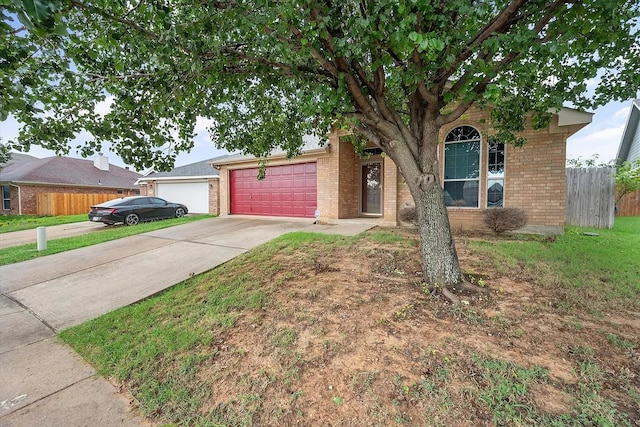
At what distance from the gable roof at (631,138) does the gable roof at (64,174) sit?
3733 centimetres

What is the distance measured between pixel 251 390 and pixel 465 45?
172 inches

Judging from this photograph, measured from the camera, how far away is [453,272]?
160 inches

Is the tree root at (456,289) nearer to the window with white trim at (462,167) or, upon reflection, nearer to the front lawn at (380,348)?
the front lawn at (380,348)

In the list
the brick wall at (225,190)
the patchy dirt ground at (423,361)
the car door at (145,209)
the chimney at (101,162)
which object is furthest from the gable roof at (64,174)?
the patchy dirt ground at (423,361)

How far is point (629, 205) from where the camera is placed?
44.7 ft

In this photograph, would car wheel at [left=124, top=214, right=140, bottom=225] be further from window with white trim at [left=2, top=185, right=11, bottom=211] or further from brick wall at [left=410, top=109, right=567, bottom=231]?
window with white trim at [left=2, top=185, right=11, bottom=211]

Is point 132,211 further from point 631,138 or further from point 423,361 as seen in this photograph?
point 631,138

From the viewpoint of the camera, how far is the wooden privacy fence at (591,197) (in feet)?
30.7

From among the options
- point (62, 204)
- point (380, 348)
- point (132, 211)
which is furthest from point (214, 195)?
point (380, 348)

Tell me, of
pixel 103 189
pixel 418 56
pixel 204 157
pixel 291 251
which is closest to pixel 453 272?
pixel 418 56

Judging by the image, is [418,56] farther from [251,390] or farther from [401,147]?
[251,390]

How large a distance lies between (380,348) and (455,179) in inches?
290

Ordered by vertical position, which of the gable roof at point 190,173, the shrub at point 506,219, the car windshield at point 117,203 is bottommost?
the shrub at point 506,219

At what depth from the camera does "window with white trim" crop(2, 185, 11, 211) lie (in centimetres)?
1944
